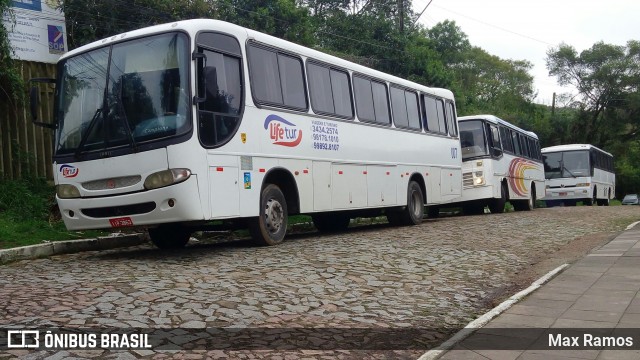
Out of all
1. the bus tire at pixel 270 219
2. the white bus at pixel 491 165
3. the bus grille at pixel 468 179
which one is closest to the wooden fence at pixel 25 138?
the bus tire at pixel 270 219

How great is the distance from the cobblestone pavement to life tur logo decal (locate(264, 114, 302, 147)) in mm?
1630

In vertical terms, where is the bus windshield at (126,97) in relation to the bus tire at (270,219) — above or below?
above

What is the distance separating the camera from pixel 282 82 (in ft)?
34.8

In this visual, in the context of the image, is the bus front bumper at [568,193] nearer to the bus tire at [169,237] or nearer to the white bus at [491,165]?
the white bus at [491,165]

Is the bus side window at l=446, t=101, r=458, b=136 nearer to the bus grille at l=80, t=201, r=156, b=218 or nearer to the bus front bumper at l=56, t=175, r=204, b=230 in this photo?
the bus front bumper at l=56, t=175, r=204, b=230

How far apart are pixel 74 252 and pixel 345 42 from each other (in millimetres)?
26997

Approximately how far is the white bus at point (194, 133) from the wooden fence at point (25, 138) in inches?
167

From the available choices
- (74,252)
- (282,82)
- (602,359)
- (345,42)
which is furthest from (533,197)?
(602,359)

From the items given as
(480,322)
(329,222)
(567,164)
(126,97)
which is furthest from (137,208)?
(567,164)

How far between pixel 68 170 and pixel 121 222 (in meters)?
1.15

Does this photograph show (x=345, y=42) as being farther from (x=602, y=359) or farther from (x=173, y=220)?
(x=602, y=359)

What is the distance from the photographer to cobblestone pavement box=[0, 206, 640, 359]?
5.20m

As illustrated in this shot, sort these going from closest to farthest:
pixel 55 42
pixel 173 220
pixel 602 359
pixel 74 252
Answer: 1. pixel 602 359
2. pixel 173 220
3. pixel 74 252
4. pixel 55 42

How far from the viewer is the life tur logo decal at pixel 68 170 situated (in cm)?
899
